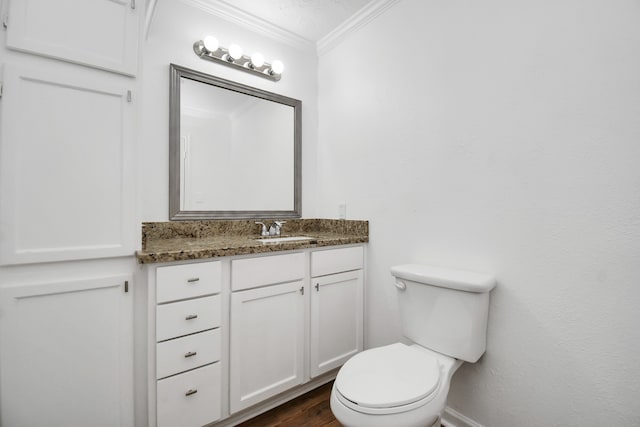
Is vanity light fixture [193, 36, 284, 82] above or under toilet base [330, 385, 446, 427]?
above

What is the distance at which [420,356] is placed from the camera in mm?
1229

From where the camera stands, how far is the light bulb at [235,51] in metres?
1.88

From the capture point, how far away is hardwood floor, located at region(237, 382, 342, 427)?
1.50m

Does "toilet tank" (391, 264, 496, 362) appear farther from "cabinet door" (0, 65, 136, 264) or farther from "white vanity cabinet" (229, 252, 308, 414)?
"cabinet door" (0, 65, 136, 264)

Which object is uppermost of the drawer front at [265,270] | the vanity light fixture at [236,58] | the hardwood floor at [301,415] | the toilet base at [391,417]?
the vanity light fixture at [236,58]

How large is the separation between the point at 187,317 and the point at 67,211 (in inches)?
24.2

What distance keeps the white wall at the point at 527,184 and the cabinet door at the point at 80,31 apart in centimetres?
137

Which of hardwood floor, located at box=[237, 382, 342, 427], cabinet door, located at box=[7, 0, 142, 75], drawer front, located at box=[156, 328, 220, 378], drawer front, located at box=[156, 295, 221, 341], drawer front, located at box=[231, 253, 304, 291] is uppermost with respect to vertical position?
cabinet door, located at box=[7, 0, 142, 75]

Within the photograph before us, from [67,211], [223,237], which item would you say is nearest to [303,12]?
[223,237]

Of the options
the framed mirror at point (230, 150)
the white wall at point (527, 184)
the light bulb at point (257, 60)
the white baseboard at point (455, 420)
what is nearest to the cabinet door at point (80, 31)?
the framed mirror at point (230, 150)

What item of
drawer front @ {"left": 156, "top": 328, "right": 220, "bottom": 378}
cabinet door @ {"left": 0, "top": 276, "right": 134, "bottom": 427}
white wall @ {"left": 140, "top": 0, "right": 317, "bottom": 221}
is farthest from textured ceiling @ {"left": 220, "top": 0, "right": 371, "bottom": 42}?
drawer front @ {"left": 156, "top": 328, "right": 220, "bottom": 378}

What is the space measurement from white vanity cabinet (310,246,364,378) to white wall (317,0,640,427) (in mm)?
185

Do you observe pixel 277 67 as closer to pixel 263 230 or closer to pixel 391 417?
pixel 263 230

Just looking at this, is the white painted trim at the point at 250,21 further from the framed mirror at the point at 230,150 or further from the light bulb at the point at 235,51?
the framed mirror at the point at 230,150
